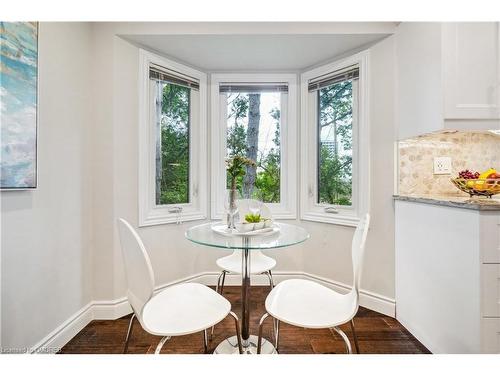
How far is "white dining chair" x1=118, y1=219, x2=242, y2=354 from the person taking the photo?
42.4 inches

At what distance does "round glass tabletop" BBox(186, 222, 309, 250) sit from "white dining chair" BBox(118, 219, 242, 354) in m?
0.30

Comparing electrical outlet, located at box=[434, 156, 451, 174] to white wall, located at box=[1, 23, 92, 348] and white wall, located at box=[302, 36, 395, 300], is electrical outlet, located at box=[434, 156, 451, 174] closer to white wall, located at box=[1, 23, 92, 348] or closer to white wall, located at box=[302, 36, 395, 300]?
white wall, located at box=[302, 36, 395, 300]

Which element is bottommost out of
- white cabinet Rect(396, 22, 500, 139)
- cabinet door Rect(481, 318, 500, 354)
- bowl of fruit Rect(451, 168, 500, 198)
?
cabinet door Rect(481, 318, 500, 354)

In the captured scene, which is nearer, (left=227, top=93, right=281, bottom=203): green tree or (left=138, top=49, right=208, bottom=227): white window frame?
(left=138, top=49, right=208, bottom=227): white window frame

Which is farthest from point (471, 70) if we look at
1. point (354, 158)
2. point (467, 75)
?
point (354, 158)

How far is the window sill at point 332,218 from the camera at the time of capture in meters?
2.22

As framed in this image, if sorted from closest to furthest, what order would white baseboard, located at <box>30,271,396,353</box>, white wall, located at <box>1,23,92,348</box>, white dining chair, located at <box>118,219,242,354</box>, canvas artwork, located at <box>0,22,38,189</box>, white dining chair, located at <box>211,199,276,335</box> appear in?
white dining chair, located at <box>118,219,242,354</box>
canvas artwork, located at <box>0,22,38,189</box>
white wall, located at <box>1,23,92,348</box>
white baseboard, located at <box>30,271,396,353</box>
white dining chair, located at <box>211,199,276,335</box>

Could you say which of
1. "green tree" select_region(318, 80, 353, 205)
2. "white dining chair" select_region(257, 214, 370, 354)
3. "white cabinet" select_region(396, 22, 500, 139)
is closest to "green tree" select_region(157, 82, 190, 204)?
"green tree" select_region(318, 80, 353, 205)

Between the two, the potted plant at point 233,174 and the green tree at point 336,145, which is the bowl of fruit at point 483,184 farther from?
the potted plant at point 233,174

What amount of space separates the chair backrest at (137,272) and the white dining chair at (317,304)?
1.82 feet

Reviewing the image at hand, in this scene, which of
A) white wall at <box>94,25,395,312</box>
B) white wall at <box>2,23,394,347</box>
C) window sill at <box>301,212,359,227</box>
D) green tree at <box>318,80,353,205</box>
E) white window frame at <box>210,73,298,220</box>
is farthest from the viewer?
white window frame at <box>210,73,298,220</box>

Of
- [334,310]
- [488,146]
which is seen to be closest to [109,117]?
[334,310]

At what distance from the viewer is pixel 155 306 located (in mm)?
1258
